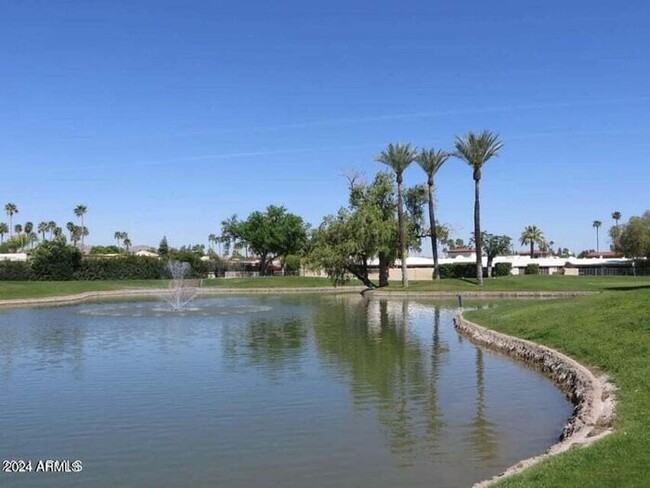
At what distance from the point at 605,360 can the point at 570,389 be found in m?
1.30

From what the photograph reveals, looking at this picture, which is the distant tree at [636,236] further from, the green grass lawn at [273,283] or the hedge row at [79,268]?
the hedge row at [79,268]

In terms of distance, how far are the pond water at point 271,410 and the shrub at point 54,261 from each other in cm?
5624

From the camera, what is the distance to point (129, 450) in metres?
11.0

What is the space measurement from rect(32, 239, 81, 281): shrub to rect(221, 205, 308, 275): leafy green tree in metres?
28.7

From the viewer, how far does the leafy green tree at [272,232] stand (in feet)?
333

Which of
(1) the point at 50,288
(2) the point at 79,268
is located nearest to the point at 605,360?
(1) the point at 50,288

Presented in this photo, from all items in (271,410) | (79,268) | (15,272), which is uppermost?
(79,268)

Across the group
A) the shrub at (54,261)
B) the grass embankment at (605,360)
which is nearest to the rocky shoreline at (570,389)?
the grass embankment at (605,360)

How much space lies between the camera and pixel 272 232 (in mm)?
101812

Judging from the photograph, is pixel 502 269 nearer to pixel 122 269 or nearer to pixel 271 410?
pixel 122 269

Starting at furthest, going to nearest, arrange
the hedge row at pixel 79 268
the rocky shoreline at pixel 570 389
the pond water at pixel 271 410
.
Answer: the hedge row at pixel 79 268 < the pond water at pixel 271 410 < the rocky shoreline at pixel 570 389

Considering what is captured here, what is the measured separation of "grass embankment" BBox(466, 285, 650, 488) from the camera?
25.7 feet

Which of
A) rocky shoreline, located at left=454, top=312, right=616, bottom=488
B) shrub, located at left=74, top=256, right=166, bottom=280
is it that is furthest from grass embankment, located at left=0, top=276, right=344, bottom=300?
rocky shoreline, located at left=454, top=312, right=616, bottom=488

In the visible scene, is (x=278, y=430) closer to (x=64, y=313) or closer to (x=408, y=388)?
(x=408, y=388)
